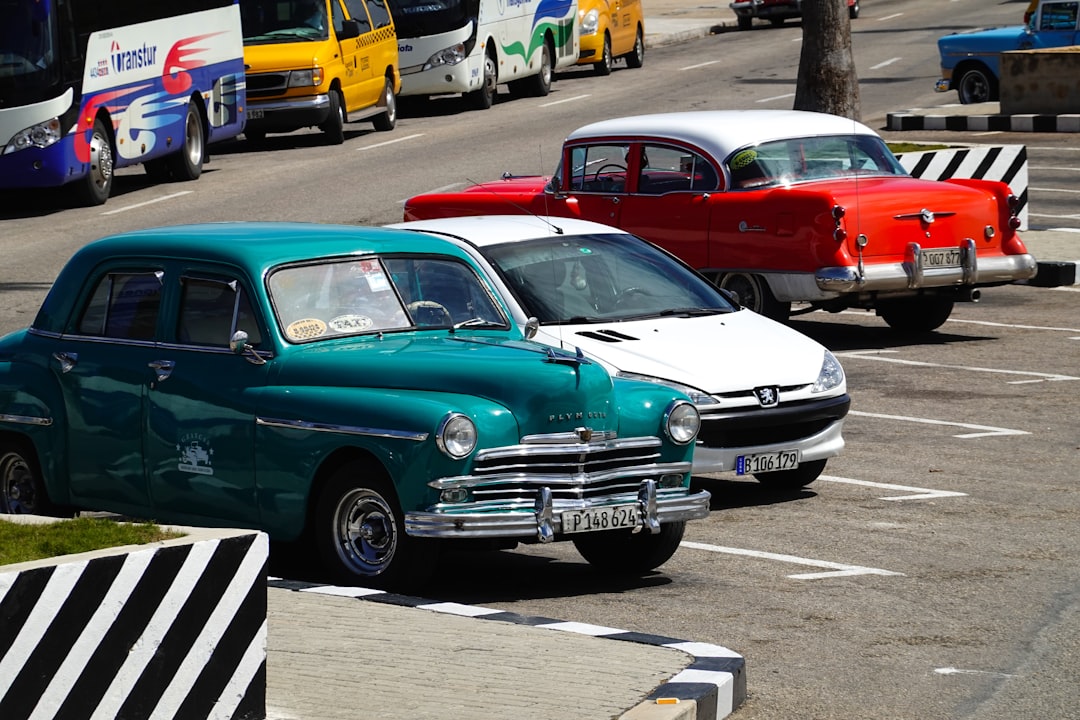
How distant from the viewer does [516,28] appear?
115ft

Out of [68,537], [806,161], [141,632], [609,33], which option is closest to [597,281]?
[806,161]

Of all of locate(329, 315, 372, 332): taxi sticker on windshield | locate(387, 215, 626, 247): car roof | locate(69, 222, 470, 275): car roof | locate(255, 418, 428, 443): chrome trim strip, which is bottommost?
locate(255, 418, 428, 443): chrome trim strip

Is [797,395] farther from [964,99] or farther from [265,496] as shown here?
[964,99]

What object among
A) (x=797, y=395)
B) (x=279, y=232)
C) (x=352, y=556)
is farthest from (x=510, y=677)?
(x=797, y=395)

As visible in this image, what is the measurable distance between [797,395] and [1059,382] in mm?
4232

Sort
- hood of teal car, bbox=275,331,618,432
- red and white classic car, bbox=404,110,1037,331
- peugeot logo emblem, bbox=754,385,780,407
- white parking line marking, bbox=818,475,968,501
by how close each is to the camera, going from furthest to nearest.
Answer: red and white classic car, bbox=404,110,1037,331 < white parking line marking, bbox=818,475,968,501 < peugeot logo emblem, bbox=754,385,780,407 < hood of teal car, bbox=275,331,618,432

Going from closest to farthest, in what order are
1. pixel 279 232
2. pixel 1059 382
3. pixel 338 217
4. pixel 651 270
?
1. pixel 279 232
2. pixel 651 270
3. pixel 1059 382
4. pixel 338 217

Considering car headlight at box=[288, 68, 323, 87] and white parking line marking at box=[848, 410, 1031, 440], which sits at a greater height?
car headlight at box=[288, 68, 323, 87]

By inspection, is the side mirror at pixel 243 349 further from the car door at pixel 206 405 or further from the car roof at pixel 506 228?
the car roof at pixel 506 228

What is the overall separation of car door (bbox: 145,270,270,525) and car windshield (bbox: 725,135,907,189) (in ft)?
21.6

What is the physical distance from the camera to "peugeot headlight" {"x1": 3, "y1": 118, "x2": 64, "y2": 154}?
22.6m

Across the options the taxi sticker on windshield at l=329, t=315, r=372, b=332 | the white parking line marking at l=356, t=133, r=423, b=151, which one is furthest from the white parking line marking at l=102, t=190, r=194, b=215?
the taxi sticker on windshield at l=329, t=315, r=372, b=332

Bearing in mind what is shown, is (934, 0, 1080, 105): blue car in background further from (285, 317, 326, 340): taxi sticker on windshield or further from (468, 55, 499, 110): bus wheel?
(285, 317, 326, 340): taxi sticker on windshield

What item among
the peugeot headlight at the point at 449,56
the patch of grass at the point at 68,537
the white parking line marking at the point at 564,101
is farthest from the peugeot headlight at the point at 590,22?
the patch of grass at the point at 68,537
